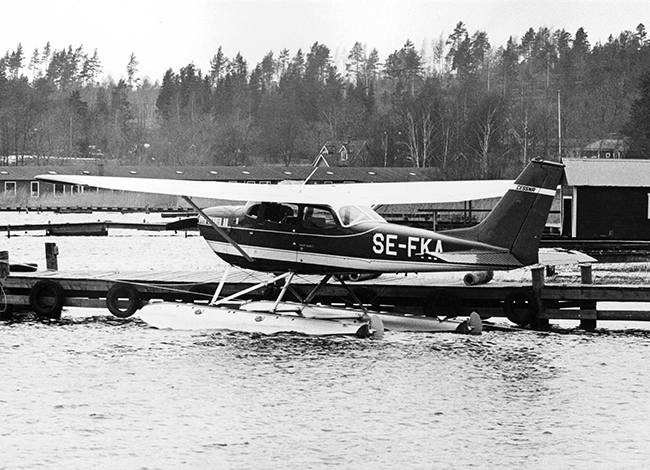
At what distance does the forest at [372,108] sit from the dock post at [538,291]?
176ft

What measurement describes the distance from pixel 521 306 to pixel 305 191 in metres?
3.54

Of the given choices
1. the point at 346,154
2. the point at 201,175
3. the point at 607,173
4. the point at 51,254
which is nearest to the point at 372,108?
the point at 346,154

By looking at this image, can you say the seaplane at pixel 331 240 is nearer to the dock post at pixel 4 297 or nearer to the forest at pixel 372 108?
the dock post at pixel 4 297

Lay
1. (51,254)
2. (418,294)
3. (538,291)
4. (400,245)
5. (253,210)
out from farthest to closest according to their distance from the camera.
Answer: (51,254), (418,294), (538,291), (253,210), (400,245)

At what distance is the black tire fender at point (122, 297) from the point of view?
17.7m

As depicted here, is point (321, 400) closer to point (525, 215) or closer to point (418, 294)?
point (525, 215)

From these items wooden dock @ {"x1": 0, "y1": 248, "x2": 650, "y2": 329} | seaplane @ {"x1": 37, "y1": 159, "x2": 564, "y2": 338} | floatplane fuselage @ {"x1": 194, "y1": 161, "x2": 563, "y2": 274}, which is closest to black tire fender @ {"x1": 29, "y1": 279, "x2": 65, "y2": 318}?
wooden dock @ {"x1": 0, "y1": 248, "x2": 650, "y2": 329}

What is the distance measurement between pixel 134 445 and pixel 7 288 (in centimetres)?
841

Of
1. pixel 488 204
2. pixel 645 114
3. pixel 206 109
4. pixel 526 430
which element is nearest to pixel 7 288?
pixel 526 430

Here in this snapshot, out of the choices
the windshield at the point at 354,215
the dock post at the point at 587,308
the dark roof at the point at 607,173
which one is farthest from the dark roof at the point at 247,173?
the windshield at the point at 354,215

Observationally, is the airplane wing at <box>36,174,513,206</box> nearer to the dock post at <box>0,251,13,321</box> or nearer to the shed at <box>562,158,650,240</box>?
the dock post at <box>0,251,13,321</box>

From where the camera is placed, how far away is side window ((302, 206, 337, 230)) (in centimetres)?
1606

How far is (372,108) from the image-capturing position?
403 feet

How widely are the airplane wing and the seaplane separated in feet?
0.07
